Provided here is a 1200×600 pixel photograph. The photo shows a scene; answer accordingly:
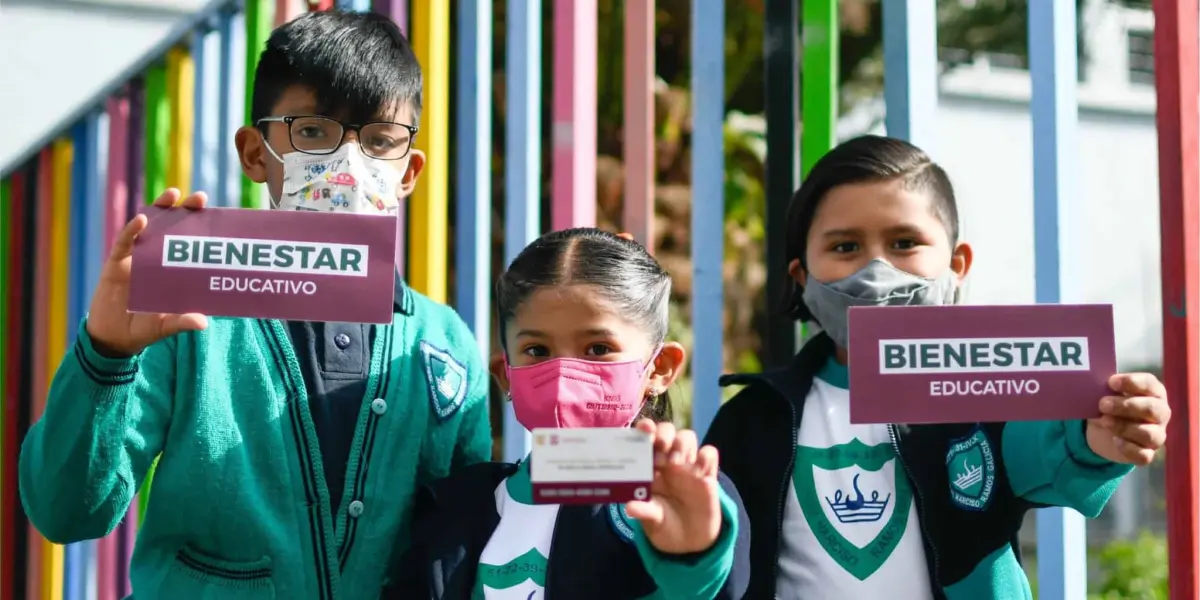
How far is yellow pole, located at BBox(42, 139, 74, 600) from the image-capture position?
4812mm

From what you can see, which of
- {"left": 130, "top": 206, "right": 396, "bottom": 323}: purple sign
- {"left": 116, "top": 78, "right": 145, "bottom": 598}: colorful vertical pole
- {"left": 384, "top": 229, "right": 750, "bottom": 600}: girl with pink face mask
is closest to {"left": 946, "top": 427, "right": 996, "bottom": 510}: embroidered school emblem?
{"left": 384, "top": 229, "right": 750, "bottom": 600}: girl with pink face mask

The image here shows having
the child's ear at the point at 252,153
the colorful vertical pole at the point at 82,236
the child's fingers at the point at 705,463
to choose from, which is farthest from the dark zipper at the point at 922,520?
the colorful vertical pole at the point at 82,236

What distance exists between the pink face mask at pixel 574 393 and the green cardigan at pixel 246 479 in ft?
0.89

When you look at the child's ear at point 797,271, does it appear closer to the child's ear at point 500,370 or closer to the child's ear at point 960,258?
the child's ear at point 960,258

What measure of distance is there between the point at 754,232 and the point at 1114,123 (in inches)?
360

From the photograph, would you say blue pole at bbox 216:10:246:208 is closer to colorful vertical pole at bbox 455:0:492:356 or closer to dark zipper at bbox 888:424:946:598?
colorful vertical pole at bbox 455:0:492:356

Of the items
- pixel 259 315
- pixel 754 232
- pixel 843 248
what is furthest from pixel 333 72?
pixel 754 232

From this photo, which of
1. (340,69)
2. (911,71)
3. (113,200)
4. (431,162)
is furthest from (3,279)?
(911,71)

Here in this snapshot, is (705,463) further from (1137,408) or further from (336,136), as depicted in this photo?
(336,136)

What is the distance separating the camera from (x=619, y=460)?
178 cm

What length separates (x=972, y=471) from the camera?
86.1 inches

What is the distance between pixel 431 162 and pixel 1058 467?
1.84 meters

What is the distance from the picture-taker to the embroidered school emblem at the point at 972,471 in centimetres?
217

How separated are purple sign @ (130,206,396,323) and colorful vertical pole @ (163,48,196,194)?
97.2 inches
